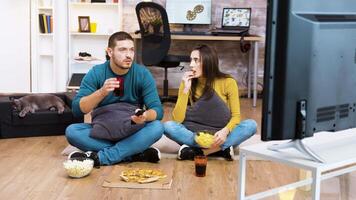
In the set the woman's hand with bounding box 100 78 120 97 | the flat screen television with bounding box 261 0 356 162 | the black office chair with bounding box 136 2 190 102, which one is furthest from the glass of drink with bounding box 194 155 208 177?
the black office chair with bounding box 136 2 190 102

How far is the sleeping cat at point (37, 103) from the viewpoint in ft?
13.8

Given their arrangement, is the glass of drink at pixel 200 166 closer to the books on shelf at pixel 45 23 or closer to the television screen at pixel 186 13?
the television screen at pixel 186 13

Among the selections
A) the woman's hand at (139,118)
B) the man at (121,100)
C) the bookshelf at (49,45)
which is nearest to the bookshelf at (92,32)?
the bookshelf at (49,45)

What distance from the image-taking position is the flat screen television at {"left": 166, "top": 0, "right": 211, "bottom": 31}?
6.75 m

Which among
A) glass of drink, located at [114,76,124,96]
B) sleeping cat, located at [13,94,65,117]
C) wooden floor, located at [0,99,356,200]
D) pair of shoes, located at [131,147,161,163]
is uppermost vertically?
glass of drink, located at [114,76,124,96]

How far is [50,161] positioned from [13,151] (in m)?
0.41

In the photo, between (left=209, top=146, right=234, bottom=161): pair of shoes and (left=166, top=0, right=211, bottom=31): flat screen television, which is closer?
(left=209, top=146, right=234, bottom=161): pair of shoes

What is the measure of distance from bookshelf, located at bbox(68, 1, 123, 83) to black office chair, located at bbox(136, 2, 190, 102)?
94 cm

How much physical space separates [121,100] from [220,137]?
2.29 feet

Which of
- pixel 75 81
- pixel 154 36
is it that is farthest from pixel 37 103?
pixel 75 81

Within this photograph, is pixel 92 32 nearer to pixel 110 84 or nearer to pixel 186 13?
pixel 186 13

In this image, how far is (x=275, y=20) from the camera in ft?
4.91

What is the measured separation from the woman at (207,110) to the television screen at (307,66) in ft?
6.43

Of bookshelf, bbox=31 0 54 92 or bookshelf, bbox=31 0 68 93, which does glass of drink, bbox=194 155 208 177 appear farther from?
bookshelf, bbox=31 0 54 92
